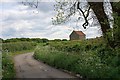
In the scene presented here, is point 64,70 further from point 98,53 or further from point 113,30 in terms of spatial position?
point 113,30

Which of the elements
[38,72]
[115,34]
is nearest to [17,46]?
[38,72]

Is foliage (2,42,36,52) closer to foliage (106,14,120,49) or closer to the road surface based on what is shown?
the road surface

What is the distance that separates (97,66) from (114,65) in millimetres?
1799

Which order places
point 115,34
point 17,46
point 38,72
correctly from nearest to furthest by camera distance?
point 115,34
point 38,72
point 17,46

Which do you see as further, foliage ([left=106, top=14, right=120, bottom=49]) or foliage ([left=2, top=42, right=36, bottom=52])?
foliage ([left=2, top=42, right=36, bottom=52])

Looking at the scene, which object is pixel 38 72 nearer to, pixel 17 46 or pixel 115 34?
pixel 115 34

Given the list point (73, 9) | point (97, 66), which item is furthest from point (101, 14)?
point (97, 66)

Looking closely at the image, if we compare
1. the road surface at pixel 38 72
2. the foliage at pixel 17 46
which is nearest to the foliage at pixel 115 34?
the road surface at pixel 38 72

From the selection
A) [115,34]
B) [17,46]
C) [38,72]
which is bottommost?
[38,72]

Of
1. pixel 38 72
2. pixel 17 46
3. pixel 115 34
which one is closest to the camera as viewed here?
pixel 115 34

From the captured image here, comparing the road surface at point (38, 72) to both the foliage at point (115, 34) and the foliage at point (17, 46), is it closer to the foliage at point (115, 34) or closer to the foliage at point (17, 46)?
the foliage at point (115, 34)

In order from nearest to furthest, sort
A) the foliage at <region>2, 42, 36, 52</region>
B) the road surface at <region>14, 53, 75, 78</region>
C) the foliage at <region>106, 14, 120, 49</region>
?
the foliage at <region>106, 14, 120, 49</region> → the road surface at <region>14, 53, 75, 78</region> → the foliage at <region>2, 42, 36, 52</region>

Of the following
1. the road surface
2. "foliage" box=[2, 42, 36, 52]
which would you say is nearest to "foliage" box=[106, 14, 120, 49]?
the road surface

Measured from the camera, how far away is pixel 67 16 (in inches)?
1059
